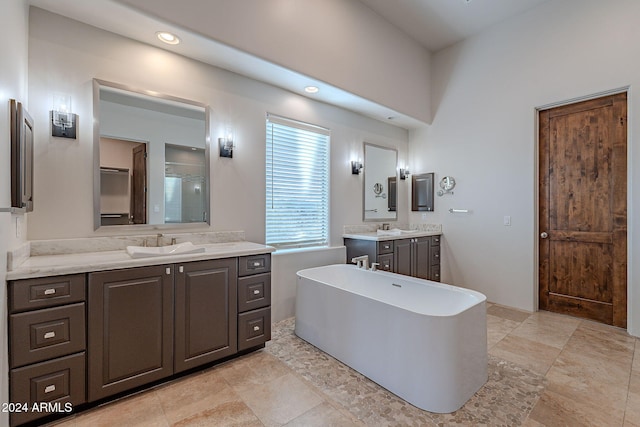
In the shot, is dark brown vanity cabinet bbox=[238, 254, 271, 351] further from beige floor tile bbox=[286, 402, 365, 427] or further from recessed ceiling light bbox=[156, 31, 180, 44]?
recessed ceiling light bbox=[156, 31, 180, 44]

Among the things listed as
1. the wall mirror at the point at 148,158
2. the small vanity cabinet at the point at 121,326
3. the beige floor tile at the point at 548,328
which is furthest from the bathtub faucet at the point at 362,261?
the wall mirror at the point at 148,158

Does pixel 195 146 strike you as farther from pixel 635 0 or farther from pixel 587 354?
pixel 635 0

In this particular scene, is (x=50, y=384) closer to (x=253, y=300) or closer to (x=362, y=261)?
(x=253, y=300)

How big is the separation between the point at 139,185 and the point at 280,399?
2.04 m

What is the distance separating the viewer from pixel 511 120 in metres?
3.77

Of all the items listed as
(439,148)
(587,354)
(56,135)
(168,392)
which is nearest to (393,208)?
(439,148)

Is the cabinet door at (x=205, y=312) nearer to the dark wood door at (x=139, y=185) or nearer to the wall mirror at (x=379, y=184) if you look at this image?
the dark wood door at (x=139, y=185)

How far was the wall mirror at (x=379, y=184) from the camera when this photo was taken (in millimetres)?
4355

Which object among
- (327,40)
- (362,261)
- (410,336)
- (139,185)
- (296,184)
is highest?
(327,40)

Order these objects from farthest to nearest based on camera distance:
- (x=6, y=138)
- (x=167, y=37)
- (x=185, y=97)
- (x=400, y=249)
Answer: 1. (x=400, y=249)
2. (x=185, y=97)
3. (x=167, y=37)
4. (x=6, y=138)

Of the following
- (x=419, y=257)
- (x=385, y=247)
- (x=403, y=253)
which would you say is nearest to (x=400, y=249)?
(x=403, y=253)

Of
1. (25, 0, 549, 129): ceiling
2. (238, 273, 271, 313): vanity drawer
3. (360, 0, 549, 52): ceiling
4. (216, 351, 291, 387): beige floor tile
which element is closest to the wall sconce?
(25, 0, 549, 129): ceiling

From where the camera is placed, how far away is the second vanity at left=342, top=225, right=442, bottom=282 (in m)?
3.71

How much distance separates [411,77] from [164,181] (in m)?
3.63
